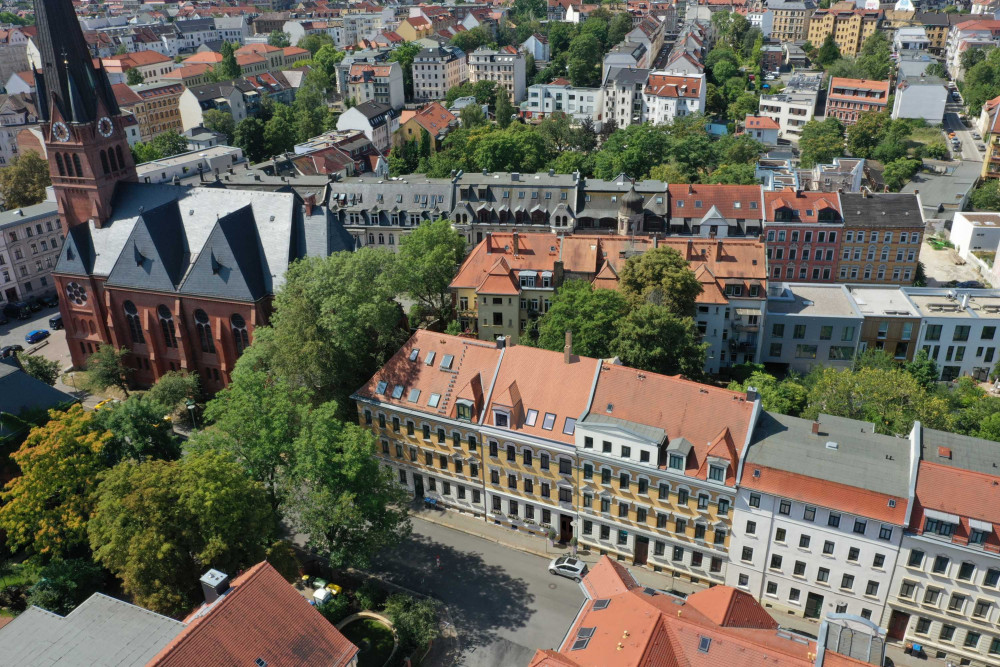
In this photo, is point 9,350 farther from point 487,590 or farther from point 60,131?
point 487,590

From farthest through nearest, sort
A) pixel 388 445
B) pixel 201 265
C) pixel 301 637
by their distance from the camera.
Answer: pixel 201 265 → pixel 388 445 → pixel 301 637

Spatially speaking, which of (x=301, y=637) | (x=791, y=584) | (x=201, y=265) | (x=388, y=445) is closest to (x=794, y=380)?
(x=791, y=584)

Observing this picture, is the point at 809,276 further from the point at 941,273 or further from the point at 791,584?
the point at 791,584

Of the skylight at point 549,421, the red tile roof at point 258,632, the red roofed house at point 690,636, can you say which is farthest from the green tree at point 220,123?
the red roofed house at point 690,636

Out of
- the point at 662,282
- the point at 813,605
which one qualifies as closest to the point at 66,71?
the point at 662,282

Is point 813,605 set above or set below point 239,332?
below

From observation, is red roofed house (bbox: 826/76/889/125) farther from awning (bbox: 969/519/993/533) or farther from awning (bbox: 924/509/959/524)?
awning (bbox: 969/519/993/533)
